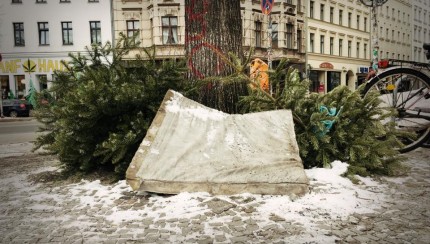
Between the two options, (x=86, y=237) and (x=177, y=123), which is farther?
(x=177, y=123)

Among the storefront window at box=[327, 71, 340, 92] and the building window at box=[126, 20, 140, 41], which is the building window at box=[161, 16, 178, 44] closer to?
the building window at box=[126, 20, 140, 41]

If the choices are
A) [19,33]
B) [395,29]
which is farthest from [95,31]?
[395,29]

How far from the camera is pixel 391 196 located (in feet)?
10.4

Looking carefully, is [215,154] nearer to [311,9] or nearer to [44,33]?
[44,33]

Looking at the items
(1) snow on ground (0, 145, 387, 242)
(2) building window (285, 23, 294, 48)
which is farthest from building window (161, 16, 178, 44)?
(1) snow on ground (0, 145, 387, 242)

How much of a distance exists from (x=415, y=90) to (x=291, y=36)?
28.7 metres

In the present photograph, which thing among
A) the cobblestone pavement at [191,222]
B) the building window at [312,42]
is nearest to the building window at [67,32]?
the building window at [312,42]

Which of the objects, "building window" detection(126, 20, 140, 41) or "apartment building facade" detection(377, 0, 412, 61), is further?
"apartment building facade" detection(377, 0, 412, 61)

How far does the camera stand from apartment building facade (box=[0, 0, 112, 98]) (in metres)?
29.0

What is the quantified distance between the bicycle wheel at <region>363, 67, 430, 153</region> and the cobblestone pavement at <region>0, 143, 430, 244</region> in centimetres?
181

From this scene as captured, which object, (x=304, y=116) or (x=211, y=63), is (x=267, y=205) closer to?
(x=304, y=116)

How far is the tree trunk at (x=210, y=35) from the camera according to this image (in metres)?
4.28

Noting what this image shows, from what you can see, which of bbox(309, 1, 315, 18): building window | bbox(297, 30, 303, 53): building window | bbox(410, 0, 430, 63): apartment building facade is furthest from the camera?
bbox(410, 0, 430, 63): apartment building facade

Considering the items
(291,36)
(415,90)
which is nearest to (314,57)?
(291,36)
